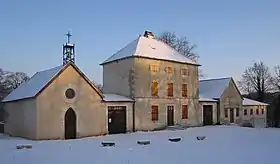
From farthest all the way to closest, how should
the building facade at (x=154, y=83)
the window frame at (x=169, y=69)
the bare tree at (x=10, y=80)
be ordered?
the bare tree at (x=10, y=80), the window frame at (x=169, y=69), the building facade at (x=154, y=83)

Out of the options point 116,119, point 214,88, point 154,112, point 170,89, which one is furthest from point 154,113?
point 214,88

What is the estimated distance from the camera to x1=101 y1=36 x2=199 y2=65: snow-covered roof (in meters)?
34.5

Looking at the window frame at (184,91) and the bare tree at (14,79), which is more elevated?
the bare tree at (14,79)

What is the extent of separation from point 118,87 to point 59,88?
9.18 meters

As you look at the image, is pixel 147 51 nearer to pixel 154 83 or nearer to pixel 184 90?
pixel 154 83

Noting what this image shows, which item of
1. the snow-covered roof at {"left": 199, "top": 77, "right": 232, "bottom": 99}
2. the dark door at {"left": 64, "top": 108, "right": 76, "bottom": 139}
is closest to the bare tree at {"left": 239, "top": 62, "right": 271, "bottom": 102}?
the snow-covered roof at {"left": 199, "top": 77, "right": 232, "bottom": 99}

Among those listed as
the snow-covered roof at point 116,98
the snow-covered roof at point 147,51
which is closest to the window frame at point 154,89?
the snow-covered roof at point 147,51

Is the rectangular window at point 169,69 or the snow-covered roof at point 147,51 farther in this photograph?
the rectangular window at point 169,69

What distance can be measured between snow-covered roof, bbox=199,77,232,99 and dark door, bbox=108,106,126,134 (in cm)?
1439

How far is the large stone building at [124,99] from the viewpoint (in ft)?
87.1

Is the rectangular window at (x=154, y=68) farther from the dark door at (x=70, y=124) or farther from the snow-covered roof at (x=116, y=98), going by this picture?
the dark door at (x=70, y=124)

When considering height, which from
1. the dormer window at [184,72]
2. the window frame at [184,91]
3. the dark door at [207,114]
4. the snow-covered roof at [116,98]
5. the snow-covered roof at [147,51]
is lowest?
the dark door at [207,114]

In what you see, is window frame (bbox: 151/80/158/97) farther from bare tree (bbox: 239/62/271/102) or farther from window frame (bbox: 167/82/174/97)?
bare tree (bbox: 239/62/271/102)

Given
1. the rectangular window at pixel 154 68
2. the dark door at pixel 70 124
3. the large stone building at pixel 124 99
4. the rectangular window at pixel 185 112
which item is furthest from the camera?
the rectangular window at pixel 185 112
